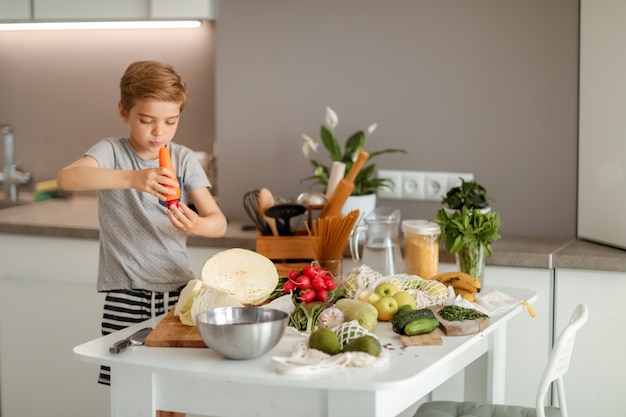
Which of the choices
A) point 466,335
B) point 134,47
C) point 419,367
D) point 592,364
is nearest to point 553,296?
point 592,364

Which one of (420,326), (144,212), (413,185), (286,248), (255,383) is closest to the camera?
(255,383)

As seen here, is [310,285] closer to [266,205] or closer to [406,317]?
[406,317]

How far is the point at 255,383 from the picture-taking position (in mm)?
1731

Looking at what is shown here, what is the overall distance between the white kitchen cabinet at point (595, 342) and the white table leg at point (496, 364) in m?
0.37

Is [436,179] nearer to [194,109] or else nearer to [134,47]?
[194,109]

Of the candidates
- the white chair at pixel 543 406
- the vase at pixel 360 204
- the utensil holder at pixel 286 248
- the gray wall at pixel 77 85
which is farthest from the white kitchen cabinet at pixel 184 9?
the white chair at pixel 543 406

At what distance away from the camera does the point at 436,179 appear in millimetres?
3078

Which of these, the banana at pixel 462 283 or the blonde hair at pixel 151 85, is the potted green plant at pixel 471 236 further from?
the blonde hair at pixel 151 85

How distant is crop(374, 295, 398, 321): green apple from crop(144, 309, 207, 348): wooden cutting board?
1.32 ft

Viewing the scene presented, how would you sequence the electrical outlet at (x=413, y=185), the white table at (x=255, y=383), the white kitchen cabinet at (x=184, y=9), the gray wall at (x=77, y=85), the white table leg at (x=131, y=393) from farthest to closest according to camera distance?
the gray wall at (x=77, y=85) → the white kitchen cabinet at (x=184, y=9) → the electrical outlet at (x=413, y=185) → the white table leg at (x=131, y=393) → the white table at (x=255, y=383)

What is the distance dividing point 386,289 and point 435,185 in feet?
3.34

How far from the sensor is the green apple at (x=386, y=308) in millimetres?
2072

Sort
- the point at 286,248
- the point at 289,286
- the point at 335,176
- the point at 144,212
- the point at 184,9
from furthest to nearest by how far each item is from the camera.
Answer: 1. the point at 184,9
2. the point at 335,176
3. the point at 286,248
4. the point at 144,212
5. the point at 289,286

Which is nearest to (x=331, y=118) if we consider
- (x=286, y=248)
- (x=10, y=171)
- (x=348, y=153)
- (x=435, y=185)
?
(x=348, y=153)
